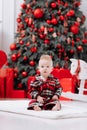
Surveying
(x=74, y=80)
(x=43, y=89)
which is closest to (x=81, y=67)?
(x=74, y=80)

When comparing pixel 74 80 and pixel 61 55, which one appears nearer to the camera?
pixel 74 80

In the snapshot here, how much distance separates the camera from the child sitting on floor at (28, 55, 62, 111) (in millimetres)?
2176

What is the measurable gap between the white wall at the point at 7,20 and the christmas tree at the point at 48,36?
584 mm

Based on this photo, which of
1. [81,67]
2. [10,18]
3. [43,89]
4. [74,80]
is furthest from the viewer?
[10,18]

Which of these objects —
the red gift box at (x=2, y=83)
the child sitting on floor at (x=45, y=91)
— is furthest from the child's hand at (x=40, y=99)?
the red gift box at (x=2, y=83)

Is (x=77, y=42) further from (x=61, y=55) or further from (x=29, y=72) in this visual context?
(x=29, y=72)

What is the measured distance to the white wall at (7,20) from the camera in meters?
4.44

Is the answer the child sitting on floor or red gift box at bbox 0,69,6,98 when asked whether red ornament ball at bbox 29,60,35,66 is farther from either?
the child sitting on floor

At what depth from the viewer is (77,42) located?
379 centimetres

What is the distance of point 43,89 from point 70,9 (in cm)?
175

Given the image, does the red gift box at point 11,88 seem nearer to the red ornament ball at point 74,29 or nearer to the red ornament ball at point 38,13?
the red ornament ball at point 38,13

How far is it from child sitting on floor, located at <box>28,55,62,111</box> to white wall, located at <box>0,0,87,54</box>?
226 centimetres

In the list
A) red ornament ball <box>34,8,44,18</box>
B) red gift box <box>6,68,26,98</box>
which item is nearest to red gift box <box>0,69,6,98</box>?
red gift box <box>6,68,26,98</box>

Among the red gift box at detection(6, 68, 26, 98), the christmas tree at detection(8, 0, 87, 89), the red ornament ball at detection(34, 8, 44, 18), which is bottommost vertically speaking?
the red gift box at detection(6, 68, 26, 98)
